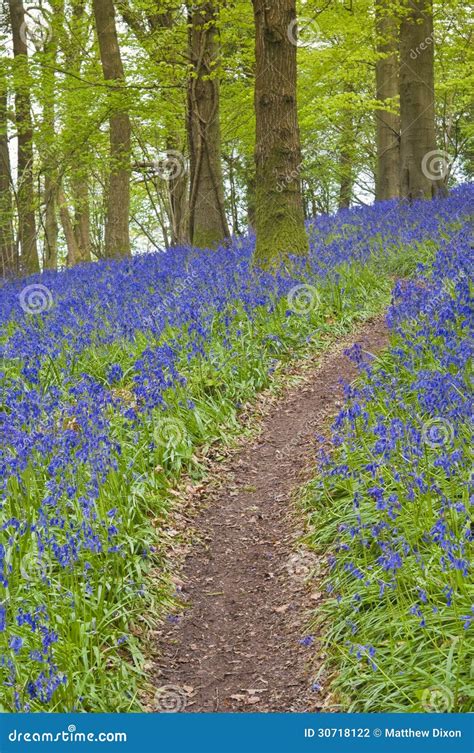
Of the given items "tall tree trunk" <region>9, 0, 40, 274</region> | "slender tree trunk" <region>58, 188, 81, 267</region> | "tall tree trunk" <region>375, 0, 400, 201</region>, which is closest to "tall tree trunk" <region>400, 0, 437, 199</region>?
"tall tree trunk" <region>375, 0, 400, 201</region>

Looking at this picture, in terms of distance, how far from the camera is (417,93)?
43.8 feet

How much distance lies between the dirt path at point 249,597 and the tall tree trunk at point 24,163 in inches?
433

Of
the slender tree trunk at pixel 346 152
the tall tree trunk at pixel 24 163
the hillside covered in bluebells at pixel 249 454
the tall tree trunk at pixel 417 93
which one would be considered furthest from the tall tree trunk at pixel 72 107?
the slender tree trunk at pixel 346 152

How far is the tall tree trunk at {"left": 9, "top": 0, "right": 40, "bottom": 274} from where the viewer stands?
15.4 metres

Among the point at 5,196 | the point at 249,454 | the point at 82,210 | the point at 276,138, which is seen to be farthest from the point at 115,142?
the point at 82,210

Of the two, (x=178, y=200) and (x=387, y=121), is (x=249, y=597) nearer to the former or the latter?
(x=387, y=121)

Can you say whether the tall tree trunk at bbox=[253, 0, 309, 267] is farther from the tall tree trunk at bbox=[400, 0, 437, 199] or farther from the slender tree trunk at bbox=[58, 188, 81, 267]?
the slender tree trunk at bbox=[58, 188, 81, 267]

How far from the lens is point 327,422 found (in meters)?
6.50

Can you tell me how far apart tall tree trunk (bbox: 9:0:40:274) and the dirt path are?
11.0m

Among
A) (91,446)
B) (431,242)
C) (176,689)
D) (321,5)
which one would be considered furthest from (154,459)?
(321,5)

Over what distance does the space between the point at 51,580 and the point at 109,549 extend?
0.37 metres

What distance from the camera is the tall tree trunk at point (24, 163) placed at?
50.7 ft

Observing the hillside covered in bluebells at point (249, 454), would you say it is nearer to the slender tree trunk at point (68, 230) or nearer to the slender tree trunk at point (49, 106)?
the slender tree trunk at point (49, 106)

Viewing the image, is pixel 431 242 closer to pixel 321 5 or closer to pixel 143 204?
pixel 321 5
